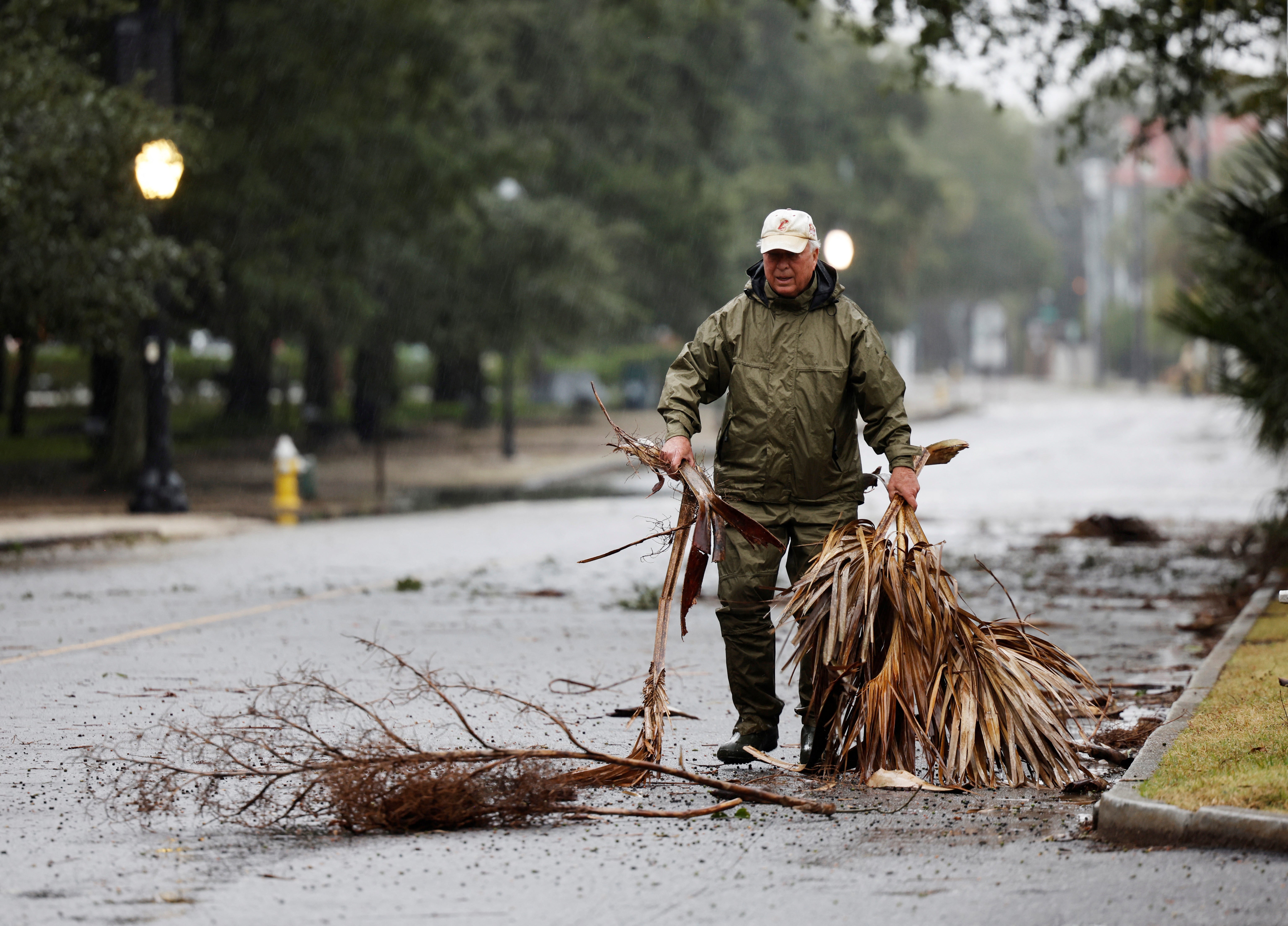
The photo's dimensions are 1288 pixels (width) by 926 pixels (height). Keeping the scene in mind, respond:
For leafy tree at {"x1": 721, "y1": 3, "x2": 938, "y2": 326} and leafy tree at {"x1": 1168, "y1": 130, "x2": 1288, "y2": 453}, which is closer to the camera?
leafy tree at {"x1": 1168, "y1": 130, "x2": 1288, "y2": 453}

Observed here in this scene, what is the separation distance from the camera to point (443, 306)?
35156 millimetres

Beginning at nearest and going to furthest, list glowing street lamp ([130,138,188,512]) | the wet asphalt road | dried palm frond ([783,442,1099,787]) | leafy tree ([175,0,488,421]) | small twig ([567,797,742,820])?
the wet asphalt road < small twig ([567,797,742,820]) < dried palm frond ([783,442,1099,787]) < glowing street lamp ([130,138,188,512]) < leafy tree ([175,0,488,421])

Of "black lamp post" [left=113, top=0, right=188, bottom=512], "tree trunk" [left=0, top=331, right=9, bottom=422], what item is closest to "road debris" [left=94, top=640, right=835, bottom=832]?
"black lamp post" [left=113, top=0, right=188, bottom=512]

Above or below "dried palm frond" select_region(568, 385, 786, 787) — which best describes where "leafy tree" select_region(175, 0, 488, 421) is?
above

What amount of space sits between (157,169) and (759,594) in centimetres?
1339

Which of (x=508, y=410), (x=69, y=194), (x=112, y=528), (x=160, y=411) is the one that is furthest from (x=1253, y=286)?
(x=508, y=410)

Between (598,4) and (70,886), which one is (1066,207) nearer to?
(598,4)

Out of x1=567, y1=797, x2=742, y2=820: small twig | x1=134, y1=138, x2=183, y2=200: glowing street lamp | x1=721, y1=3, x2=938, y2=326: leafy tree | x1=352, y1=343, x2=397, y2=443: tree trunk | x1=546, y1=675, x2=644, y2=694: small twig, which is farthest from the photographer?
x1=721, y1=3, x2=938, y2=326: leafy tree

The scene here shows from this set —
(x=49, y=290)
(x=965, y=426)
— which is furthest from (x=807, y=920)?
(x=965, y=426)

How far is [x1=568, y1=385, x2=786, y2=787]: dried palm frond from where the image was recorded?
628 centimetres

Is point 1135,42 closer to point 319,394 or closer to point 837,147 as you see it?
point 319,394

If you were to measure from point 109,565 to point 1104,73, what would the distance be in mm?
10177

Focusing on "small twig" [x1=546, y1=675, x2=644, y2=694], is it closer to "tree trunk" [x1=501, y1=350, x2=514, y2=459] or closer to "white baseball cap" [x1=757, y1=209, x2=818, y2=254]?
"white baseball cap" [x1=757, y1=209, x2=818, y2=254]

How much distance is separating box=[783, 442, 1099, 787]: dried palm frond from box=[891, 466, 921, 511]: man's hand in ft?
0.12
